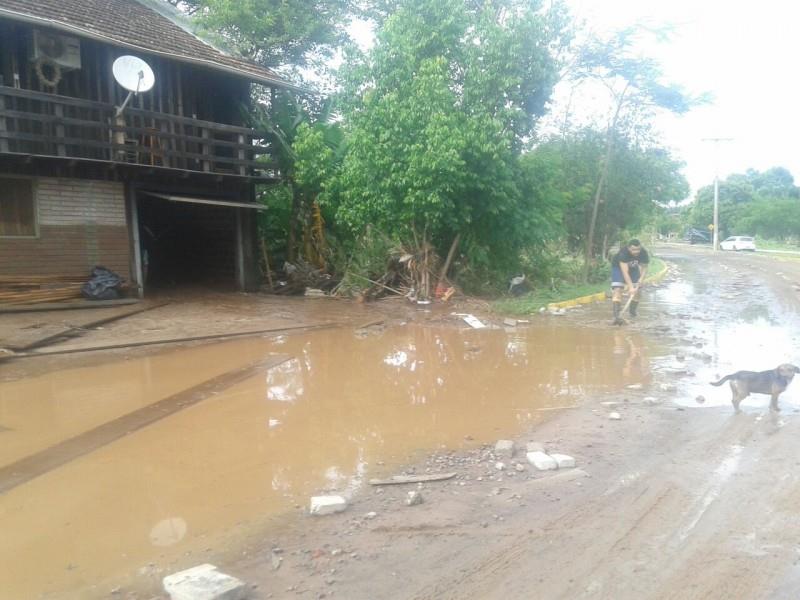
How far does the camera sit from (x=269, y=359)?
9.25 metres

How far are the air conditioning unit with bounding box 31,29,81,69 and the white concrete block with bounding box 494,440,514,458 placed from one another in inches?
493

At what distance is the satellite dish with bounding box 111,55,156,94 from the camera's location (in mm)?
13281

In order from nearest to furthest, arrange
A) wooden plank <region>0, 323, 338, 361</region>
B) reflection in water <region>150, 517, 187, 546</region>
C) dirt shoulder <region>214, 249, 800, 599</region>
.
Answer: dirt shoulder <region>214, 249, 800, 599</region>, reflection in water <region>150, 517, 187, 546</region>, wooden plank <region>0, 323, 338, 361</region>

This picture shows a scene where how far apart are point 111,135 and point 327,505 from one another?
1215 cm

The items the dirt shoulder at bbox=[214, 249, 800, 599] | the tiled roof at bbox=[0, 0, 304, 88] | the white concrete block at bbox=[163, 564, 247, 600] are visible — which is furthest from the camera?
the tiled roof at bbox=[0, 0, 304, 88]

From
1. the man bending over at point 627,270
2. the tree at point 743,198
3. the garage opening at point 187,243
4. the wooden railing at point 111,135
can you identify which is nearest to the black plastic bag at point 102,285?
the wooden railing at point 111,135

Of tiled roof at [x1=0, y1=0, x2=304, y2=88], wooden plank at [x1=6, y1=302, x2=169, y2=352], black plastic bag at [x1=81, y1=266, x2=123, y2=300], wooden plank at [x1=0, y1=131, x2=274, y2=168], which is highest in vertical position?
tiled roof at [x1=0, y1=0, x2=304, y2=88]

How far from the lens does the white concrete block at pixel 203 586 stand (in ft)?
10.2

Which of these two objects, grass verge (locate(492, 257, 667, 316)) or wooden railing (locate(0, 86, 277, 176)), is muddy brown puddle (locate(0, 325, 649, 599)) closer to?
grass verge (locate(492, 257, 667, 316))

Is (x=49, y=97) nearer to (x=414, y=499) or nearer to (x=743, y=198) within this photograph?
(x=414, y=499)

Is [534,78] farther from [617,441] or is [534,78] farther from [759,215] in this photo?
[759,215]

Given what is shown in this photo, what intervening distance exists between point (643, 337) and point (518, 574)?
26.5 ft

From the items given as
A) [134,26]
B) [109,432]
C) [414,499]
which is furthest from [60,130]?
[414,499]


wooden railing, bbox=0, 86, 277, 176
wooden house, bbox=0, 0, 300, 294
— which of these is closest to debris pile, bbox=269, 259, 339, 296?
wooden house, bbox=0, 0, 300, 294
